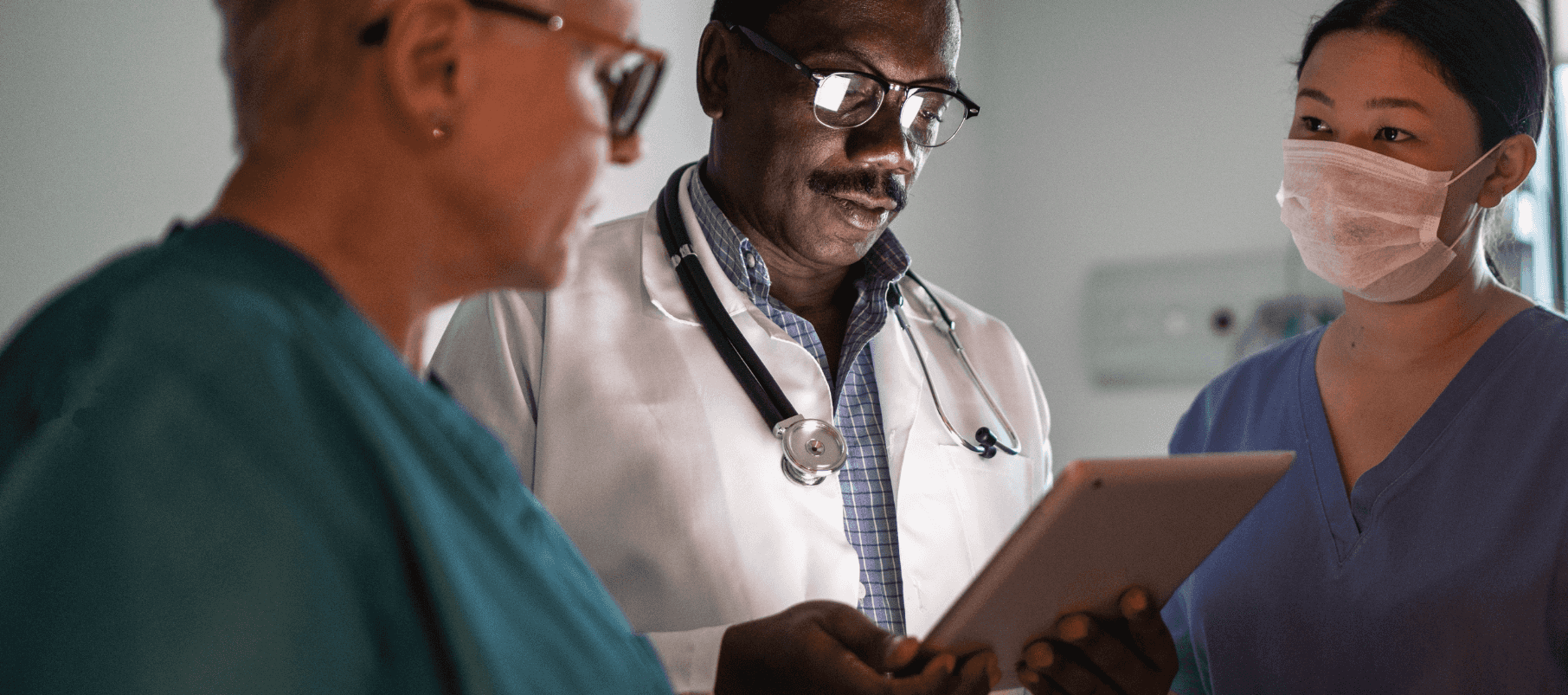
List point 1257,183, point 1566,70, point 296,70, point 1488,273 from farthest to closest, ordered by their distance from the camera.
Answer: point 1257,183 < point 1566,70 < point 1488,273 < point 296,70

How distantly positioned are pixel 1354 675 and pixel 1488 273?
645mm

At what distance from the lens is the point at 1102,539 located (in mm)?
1053

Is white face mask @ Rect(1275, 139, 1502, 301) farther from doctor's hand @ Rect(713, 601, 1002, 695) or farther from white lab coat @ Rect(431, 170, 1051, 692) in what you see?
doctor's hand @ Rect(713, 601, 1002, 695)

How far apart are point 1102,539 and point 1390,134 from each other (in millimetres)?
884

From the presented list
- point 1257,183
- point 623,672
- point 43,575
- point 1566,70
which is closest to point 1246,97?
point 1257,183

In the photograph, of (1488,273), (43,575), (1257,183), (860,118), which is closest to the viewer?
(43,575)

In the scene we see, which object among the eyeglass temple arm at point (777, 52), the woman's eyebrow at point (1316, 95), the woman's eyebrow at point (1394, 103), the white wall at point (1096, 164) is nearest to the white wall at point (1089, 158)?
the white wall at point (1096, 164)

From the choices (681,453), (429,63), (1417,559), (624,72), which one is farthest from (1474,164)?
(429,63)

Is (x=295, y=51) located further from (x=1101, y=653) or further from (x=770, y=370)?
(x=1101, y=653)

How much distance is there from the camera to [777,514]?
1358 mm

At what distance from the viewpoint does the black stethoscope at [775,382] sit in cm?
138

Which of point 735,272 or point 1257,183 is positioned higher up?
point 735,272

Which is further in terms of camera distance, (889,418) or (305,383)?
(889,418)

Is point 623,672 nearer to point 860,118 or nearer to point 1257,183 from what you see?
point 860,118
